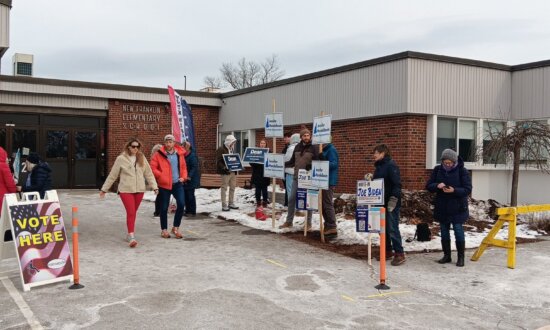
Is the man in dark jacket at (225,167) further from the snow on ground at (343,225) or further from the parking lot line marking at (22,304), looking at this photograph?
the parking lot line marking at (22,304)

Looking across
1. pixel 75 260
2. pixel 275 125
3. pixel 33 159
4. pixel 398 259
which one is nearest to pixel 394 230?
pixel 398 259

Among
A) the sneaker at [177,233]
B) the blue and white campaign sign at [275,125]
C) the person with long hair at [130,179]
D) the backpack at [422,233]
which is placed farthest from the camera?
the blue and white campaign sign at [275,125]

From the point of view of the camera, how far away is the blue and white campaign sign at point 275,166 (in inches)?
404

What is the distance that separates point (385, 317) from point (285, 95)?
14.2 m

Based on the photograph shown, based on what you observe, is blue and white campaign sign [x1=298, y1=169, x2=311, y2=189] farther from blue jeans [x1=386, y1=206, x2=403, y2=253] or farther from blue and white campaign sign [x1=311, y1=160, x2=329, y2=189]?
blue jeans [x1=386, y1=206, x2=403, y2=253]

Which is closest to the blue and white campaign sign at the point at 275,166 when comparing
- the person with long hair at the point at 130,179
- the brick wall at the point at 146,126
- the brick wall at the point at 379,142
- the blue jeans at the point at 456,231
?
the person with long hair at the point at 130,179

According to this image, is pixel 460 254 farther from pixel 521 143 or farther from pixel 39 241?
pixel 521 143

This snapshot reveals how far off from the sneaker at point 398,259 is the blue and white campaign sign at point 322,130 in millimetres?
2442

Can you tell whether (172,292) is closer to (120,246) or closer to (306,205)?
(120,246)

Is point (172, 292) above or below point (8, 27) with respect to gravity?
below

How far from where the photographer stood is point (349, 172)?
1569 centimetres

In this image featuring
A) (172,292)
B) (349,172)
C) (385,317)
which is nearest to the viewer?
(385,317)

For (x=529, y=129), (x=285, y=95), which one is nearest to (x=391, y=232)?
(x=529, y=129)

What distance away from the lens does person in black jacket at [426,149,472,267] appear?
7410 mm
